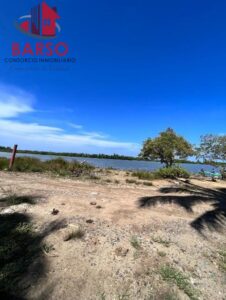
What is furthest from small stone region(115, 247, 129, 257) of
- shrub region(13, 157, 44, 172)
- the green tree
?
the green tree

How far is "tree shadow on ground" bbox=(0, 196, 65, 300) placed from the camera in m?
3.41

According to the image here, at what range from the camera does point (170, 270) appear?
403cm

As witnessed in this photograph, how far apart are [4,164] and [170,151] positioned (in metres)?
15.4

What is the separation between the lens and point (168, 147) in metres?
23.3

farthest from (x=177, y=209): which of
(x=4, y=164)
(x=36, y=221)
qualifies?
(x=4, y=164)

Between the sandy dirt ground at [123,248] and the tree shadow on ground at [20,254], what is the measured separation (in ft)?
0.16

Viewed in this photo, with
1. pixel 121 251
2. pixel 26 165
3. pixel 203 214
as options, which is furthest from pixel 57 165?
pixel 121 251

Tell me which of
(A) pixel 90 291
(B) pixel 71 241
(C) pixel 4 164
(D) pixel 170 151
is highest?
(D) pixel 170 151

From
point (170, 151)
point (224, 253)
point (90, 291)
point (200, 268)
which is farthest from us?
point (170, 151)

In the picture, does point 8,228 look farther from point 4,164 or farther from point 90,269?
point 4,164

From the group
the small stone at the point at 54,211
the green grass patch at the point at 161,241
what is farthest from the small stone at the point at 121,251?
the small stone at the point at 54,211

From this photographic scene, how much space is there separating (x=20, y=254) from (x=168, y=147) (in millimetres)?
20574

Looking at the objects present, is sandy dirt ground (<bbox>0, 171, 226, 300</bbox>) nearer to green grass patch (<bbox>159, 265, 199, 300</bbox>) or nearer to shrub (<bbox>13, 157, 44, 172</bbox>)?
green grass patch (<bbox>159, 265, 199, 300</bbox>)

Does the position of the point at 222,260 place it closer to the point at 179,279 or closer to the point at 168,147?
the point at 179,279
